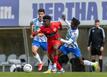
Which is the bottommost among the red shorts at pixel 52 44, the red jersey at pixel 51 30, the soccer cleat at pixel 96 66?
the soccer cleat at pixel 96 66

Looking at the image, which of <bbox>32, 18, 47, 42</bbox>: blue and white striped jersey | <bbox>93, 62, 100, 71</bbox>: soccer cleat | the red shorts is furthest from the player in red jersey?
<bbox>93, 62, 100, 71</bbox>: soccer cleat

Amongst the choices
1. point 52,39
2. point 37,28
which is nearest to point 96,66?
point 37,28

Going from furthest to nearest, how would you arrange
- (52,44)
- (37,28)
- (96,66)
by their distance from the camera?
1. (96,66)
2. (37,28)
3. (52,44)

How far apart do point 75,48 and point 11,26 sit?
14.4 feet

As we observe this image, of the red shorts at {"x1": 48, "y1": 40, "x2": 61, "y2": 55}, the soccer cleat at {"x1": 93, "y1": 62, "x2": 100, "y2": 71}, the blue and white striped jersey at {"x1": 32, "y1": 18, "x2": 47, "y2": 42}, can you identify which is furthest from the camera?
the soccer cleat at {"x1": 93, "y1": 62, "x2": 100, "y2": 71}

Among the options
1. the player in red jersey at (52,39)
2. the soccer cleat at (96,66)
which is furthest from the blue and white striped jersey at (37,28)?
the soccer cleat at (96,66)

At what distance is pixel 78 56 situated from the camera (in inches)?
675

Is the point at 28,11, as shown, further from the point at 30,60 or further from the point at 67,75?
the point at 67,75

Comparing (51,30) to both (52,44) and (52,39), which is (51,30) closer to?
(52,39)

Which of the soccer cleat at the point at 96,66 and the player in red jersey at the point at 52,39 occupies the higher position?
the player in red jersey at the point at 52,39

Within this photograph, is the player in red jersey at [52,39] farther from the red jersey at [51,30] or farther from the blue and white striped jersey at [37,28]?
the blue and white striped jersey at [37,28]

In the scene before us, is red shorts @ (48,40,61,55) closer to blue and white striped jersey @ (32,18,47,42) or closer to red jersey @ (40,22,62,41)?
red jersey @ (40,22,62,41)

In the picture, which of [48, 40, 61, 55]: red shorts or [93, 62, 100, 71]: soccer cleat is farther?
[93, 62, 100, 71]: soccer cleat

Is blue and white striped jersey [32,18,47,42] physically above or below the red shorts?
above
